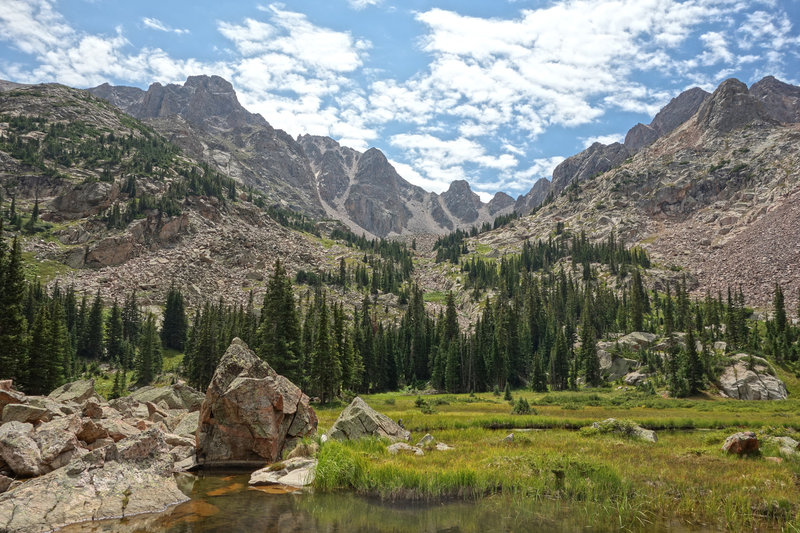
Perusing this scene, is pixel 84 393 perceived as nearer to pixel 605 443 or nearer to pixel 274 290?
pixel 274 290

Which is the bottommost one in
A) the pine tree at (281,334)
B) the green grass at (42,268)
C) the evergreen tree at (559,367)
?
the evergreen tree at (559,367)

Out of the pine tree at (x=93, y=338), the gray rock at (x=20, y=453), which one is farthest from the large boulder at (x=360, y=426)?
the pine tree at (x=93, y=338)

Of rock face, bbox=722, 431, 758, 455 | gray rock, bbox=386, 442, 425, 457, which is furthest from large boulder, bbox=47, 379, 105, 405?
rock face, bbox=722, 431, 758, 455

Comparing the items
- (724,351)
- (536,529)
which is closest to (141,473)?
(536,529)

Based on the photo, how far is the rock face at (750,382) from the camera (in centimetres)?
6519

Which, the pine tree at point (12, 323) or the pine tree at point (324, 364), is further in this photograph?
the pine tree at point (324, 364)

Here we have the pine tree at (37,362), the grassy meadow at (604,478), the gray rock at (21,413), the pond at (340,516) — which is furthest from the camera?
the pine tree at (37,362)

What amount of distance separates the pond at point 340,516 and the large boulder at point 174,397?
1169 inches

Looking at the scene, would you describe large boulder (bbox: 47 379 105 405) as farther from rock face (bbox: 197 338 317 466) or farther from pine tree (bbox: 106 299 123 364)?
pine tree (bbox: 106 299 123 364)

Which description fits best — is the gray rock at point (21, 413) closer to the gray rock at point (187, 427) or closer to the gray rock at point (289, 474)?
the gray rock at point (187, 427)

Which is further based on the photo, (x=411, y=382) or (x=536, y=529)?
(x=411, y=382)

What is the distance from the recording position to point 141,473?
17453mm

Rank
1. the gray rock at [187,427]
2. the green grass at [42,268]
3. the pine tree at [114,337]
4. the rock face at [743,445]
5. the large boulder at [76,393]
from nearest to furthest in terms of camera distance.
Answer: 1. the rock face at [743,445]
2. the gray rock at [187,427]
3. the large boulder at [76,393]
4. the pine tree at [114,337]
5. the green grass at [42,268]

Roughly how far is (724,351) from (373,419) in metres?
90.4
